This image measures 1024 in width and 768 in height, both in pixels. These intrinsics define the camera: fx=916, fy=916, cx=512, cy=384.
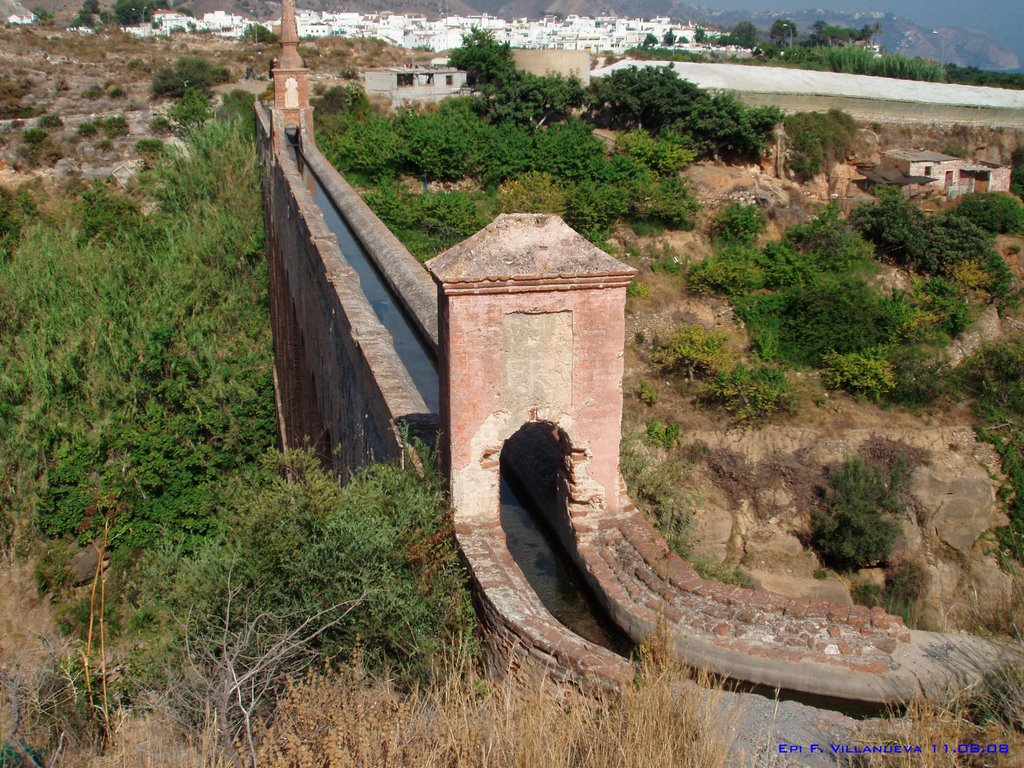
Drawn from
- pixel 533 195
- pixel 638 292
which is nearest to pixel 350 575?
pixel 638 292

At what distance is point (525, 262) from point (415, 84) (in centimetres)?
2607

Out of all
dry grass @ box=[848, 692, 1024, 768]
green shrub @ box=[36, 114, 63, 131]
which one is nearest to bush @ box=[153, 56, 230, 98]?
green shrub @ box=[36, 114, 63, 131]

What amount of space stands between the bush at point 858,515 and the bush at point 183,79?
2371cm

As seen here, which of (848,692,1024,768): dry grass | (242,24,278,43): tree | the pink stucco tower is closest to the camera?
(848,692,1024,768): dry grass

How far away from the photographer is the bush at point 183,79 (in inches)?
1182

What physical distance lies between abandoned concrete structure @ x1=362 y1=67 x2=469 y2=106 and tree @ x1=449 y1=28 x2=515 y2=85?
0.37 meters

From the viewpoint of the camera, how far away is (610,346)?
4098 mm

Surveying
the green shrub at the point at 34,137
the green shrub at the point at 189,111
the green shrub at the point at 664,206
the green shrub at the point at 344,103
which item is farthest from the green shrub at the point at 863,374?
the green shrub at the point at 34,137

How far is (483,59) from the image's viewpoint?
2839 cm

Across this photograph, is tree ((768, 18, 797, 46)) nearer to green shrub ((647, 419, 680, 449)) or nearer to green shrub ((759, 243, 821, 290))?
green shrub ((759, 243, 821, 290))

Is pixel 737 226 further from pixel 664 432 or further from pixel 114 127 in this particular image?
pixel 114 127

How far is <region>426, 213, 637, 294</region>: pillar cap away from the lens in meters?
3.83

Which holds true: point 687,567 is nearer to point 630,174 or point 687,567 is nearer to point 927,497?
point 927,497

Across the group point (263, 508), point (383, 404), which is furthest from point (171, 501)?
point (263, 508)
